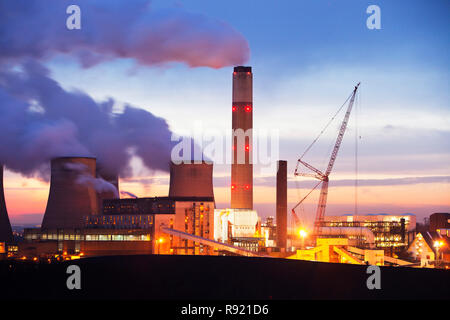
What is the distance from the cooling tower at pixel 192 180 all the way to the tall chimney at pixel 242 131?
21.4m

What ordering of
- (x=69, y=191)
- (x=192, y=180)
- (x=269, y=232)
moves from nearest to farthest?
(x=69, y=191), (x=192, y=180), (x=269, y=232)

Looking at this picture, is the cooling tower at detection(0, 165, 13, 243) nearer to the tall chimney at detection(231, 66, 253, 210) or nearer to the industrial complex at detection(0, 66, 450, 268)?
the industrial complex at detection(0, 66, 450, 268)

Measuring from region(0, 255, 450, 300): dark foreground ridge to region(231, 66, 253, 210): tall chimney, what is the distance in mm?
58478

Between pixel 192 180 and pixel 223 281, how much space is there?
40310mm

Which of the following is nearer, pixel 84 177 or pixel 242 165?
pixel 84 177

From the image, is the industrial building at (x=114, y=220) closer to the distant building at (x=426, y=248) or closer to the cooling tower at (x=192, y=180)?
the cooling tower at (x=192, y=180)

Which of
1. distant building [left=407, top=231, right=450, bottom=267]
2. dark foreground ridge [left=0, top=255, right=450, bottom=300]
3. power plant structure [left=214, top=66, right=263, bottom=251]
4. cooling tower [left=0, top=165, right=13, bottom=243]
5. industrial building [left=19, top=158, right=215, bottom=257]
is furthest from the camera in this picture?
power plant structure [left=214, top=66, right=263, bottom=251]

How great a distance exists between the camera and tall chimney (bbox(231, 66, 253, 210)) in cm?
8819

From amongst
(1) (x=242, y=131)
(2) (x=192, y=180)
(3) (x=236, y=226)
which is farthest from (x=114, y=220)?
(1) (x=242, y=131)

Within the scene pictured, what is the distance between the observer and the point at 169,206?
2625 inches

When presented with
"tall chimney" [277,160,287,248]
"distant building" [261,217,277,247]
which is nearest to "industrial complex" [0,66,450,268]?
"tall chimney" [277,160,287,248]

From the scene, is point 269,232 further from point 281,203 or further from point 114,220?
point 114,220

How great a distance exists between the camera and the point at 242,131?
8875 cm
